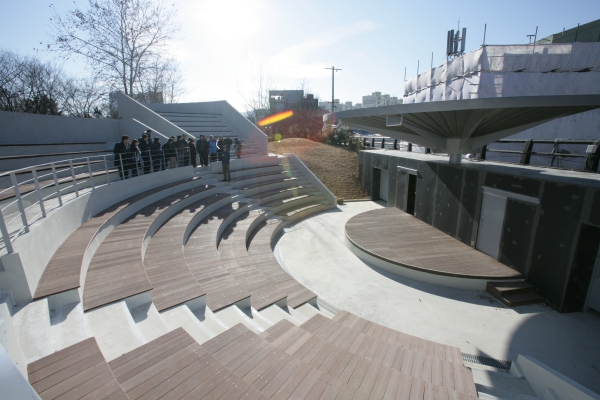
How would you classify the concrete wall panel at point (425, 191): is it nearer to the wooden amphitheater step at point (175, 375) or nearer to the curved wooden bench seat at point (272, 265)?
the curved wooden bench seat at point (272, 265)

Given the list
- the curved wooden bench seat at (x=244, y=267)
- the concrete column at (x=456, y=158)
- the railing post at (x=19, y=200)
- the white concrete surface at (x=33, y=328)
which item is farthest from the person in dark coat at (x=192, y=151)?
the concrete column at (x=456, y=158)

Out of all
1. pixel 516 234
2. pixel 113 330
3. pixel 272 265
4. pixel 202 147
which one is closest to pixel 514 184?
pixel 516 234

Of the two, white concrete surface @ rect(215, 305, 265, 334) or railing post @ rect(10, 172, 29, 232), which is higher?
railing post @ rect(10, 172, 29, 232)

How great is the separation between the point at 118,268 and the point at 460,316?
22.2 ft

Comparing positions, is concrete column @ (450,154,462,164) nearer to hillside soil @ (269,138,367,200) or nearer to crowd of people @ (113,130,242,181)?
hillside soil @ (269,138,367,200)

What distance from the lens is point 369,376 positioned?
3.29 m

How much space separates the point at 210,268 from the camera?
19.8ft

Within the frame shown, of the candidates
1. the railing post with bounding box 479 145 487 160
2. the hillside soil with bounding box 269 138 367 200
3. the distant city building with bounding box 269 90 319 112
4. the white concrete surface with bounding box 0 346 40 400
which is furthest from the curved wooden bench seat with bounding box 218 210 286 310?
the distant city building with bounding box 269 90 319 112

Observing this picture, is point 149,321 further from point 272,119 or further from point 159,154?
point 272,119

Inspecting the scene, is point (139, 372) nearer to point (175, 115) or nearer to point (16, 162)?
point (16, 162)

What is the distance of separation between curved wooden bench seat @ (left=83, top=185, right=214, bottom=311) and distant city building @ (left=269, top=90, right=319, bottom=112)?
39.3 metres

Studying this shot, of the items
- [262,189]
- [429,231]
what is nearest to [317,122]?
[262,189]

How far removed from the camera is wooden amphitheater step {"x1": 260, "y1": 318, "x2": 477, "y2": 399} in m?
3.29

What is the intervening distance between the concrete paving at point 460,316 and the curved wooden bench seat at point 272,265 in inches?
28.1
